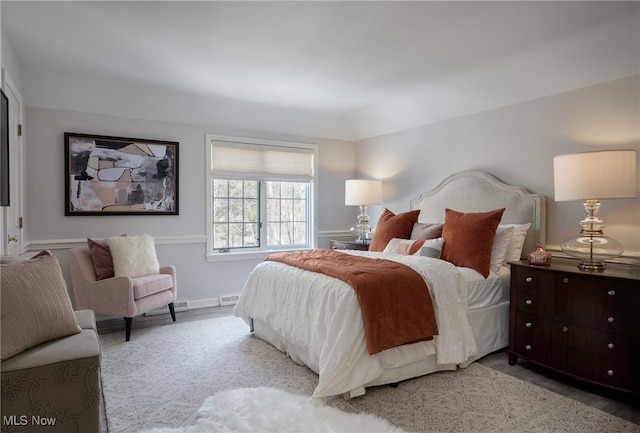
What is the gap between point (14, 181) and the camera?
3285 mm

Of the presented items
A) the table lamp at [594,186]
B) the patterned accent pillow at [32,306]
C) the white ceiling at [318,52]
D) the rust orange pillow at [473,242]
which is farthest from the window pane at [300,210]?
the patterned accent pillow at [32,306]

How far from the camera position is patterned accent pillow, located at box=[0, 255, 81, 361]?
59.3 inches

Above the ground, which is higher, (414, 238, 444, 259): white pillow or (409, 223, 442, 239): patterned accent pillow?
(409, 223, 442, 239): patterned accent pillow

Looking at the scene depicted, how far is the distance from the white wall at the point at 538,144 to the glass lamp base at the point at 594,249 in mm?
345

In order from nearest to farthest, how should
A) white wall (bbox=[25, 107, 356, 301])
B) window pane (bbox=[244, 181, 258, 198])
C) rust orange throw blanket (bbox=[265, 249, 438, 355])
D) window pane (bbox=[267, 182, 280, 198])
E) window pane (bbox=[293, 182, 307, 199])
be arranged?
rust orange throw blanket (bbox=[265, 249, 438, 355]) → white wall (bbox=[25, 107, 356, 301]) → window pane (bbox=[244, 181, 258, 198]) → window pane (bbox=[267, 182, 280, 198]) → window pane (bbox=[293, 182, 307, 199])

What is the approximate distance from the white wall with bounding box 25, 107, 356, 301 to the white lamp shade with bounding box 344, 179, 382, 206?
720 mm

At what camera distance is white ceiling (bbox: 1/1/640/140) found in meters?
2.54

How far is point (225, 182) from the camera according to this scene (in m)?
4.93

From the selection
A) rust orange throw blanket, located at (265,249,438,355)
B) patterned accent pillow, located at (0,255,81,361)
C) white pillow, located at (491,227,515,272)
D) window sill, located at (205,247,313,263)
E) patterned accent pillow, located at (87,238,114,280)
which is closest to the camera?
patterned accent pillow, located at (0,255,81,361)

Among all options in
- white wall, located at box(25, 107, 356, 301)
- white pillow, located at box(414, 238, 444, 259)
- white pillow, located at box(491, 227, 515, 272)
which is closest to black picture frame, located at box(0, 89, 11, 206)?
white wall, located at box(25, 107, 356, 301)

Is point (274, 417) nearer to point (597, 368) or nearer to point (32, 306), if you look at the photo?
point (32, 306)

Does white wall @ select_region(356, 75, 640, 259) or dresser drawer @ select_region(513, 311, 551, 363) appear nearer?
dresser drawer @ select_region(513, 311, 551, 363)

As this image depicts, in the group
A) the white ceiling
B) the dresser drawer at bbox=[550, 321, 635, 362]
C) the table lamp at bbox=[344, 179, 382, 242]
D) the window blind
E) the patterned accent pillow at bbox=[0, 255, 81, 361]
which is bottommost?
the dresser drawer at bbox=[550, 321, 635, 362]

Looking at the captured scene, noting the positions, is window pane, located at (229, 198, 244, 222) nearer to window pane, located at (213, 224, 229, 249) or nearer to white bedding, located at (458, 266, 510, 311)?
window pane, located at (213, 224, 229, 249)
